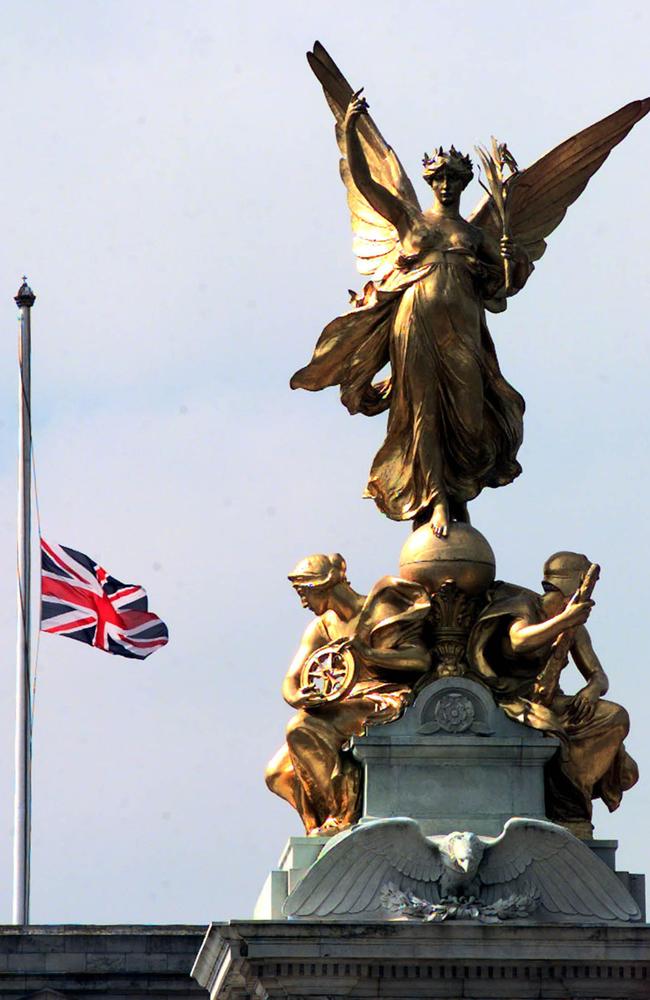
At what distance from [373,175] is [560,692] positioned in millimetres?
6563

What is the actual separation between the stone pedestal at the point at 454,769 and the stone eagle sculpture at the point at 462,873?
509 millimetres

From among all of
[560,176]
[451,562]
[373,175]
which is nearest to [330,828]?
[451,562]

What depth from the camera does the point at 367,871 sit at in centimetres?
5241

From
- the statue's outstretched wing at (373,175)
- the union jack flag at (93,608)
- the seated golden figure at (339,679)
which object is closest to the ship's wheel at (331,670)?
the seated golden figure at (339,679)

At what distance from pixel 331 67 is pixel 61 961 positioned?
11776 mm

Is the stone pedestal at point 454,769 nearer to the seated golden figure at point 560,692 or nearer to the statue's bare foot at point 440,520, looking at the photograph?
the seated golden figure at point 560,692

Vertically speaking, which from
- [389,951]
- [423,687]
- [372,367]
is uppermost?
[372,367]

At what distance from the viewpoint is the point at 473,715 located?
175 ft

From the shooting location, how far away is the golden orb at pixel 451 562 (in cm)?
5416

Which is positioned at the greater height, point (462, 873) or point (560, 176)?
point (560, 176)

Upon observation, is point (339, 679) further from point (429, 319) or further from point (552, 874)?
point (429, 319)

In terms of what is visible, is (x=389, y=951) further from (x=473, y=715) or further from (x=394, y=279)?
(x=394, y=279)

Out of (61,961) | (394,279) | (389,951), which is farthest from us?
(61,961)

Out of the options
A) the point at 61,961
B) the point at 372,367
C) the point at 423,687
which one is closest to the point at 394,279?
the point at 372,367
